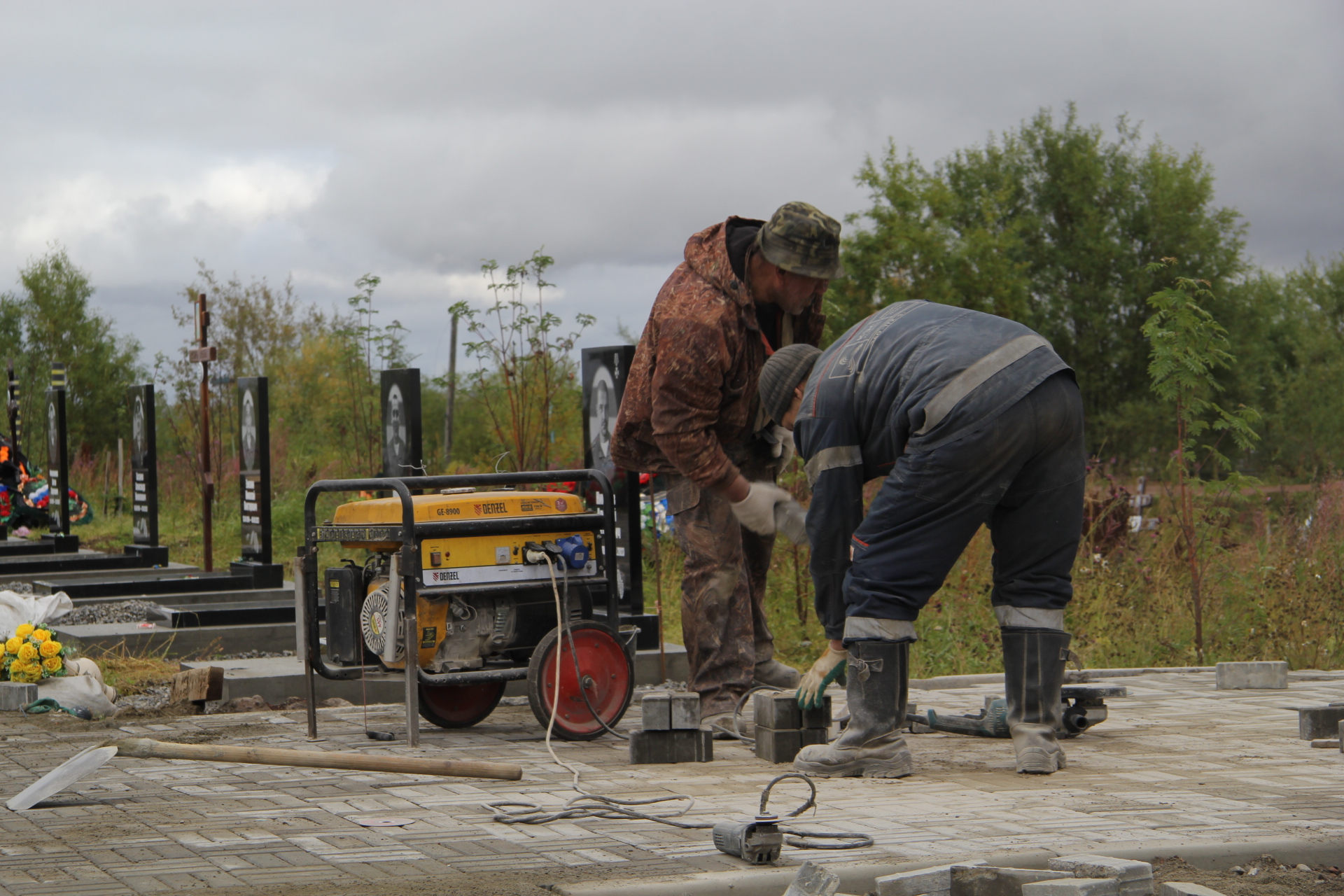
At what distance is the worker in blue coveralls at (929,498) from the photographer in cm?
501

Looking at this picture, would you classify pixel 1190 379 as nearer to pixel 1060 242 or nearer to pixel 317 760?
pixel 317 760

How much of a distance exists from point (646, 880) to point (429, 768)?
1556mm

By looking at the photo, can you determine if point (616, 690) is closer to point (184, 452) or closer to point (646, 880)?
point (646, 880)

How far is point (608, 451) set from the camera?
935 cm

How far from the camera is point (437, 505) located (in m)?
6.22

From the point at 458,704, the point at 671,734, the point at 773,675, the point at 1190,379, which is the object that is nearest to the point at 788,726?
the point at 671,734

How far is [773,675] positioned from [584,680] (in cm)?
105

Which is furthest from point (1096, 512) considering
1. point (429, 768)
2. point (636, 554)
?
point (429, 768)

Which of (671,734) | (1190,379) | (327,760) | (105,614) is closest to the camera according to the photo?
(327,760)

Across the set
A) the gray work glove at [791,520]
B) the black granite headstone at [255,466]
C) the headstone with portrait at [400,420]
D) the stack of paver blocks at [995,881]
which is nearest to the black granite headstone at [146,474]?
the black granite headstone at [255,466]

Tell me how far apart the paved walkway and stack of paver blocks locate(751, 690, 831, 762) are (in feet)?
0.49

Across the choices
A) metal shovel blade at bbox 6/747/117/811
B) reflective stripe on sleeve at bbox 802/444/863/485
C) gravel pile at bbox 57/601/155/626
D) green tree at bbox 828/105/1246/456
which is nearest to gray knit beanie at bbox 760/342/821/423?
reflective stripe on sleeve at bbox 802/444/863/485

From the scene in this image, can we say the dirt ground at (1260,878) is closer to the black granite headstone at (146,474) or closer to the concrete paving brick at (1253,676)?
the concrete paving brick at (1253,676)

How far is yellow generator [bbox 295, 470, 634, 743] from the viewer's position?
20.1 ft
